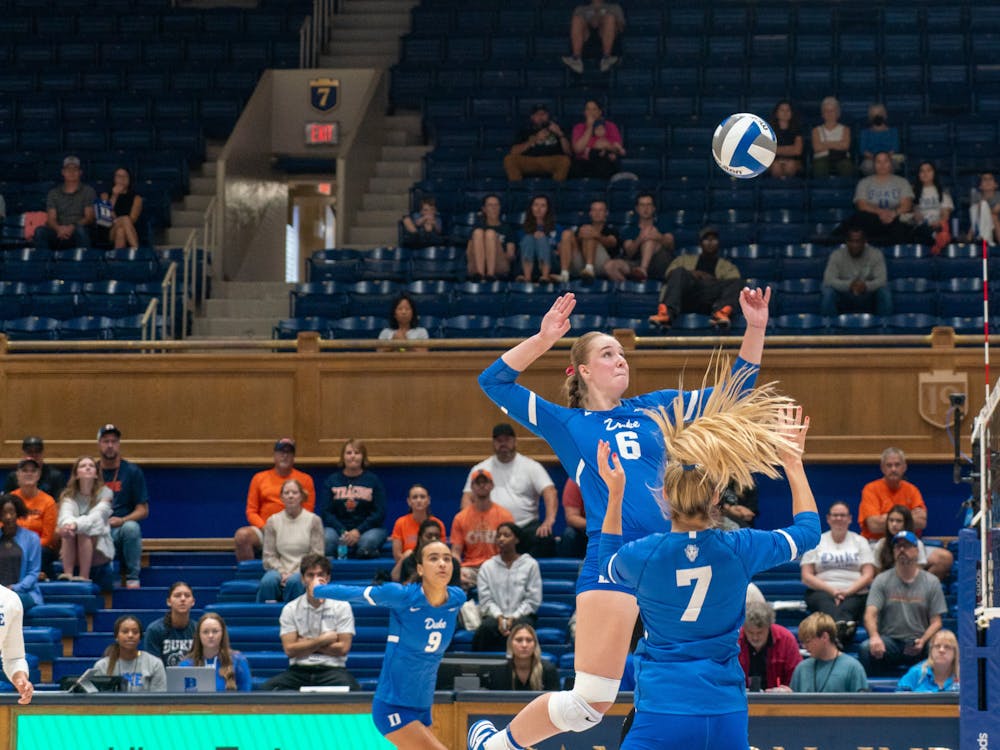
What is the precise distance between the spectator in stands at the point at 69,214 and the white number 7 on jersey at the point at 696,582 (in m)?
14.5

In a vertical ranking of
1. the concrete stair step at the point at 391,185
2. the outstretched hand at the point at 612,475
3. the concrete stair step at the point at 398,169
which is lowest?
the outstretched hand at the point at 612,475

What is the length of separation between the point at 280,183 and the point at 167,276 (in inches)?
213

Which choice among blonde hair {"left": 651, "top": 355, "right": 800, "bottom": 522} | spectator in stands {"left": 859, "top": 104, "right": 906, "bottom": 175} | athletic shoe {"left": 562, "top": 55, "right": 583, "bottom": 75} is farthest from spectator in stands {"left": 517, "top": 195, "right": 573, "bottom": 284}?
blonde hair {"left": 651, "top": 355, "right": 800, "bottom": 522}

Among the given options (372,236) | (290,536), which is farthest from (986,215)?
(290,536)

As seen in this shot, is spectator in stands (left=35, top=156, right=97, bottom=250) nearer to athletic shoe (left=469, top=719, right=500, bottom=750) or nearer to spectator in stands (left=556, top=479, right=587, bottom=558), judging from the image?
spectator in stands (left=556, top=479, right=587, bottom=558)

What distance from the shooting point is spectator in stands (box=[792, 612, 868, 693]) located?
432 inches

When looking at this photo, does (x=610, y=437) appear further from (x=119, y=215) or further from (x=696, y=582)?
(x=119, y=215)

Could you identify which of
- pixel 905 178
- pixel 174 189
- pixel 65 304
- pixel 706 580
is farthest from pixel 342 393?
pixel 706 580

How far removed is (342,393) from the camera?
51.8 ft

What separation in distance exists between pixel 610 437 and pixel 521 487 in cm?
719

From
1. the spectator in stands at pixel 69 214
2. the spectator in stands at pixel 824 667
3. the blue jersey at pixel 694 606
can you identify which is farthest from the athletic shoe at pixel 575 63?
the blue jersey at pixel 694 606

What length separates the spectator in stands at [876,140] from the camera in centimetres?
1839

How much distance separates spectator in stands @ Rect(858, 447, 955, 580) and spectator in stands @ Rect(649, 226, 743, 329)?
250 cm

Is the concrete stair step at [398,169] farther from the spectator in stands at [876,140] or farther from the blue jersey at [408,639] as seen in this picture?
the blue jersey at [408,639]
